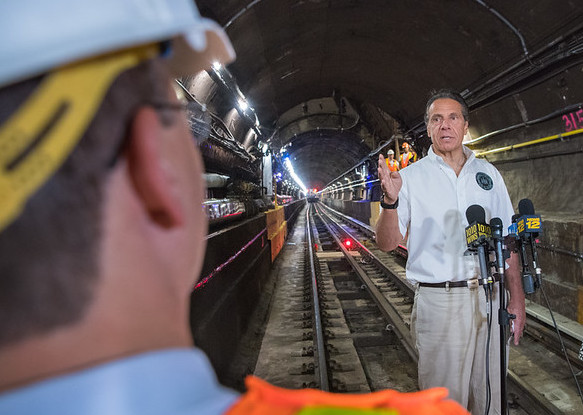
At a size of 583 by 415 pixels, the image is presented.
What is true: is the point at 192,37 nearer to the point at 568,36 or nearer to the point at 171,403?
the point at 171,403

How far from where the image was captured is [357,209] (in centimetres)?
2436

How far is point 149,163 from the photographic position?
620mm

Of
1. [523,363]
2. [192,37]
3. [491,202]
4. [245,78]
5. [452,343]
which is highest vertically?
[245,78]

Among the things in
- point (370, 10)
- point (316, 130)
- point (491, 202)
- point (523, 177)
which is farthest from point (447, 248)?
point (316, 130)

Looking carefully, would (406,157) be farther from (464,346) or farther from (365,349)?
(464,346)

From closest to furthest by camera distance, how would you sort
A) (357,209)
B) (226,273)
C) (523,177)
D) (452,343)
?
(452,343) → (226,273) → (523,177) → (357,209)

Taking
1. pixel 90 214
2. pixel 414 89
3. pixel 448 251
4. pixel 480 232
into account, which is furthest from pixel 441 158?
pixel 414 89

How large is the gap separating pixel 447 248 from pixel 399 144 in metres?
11.7

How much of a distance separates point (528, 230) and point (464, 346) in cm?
103

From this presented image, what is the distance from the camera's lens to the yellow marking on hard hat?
0.53 metres

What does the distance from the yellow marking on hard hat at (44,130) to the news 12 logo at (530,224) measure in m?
2.30

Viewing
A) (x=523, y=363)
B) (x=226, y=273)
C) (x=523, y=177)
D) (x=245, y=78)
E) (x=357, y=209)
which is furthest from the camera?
(x=357, y=209)

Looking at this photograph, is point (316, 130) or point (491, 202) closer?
point (491, 202)

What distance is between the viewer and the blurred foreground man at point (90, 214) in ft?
1.73
